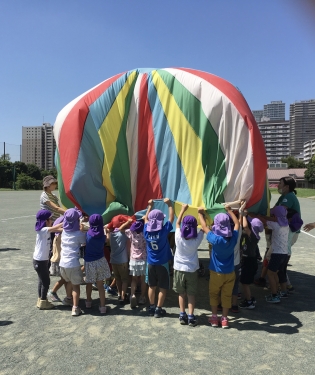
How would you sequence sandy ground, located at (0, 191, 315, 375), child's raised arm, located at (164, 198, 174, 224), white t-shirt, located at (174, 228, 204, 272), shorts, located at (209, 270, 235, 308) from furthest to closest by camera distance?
child's raised arm, located at (164, 198, 174, 224) < white t-shirt, located at (174, 228, 204, 272) < shorts, located at (209, 270, 235, 308) < sandy ground, located at (0, 191, 315, 375)

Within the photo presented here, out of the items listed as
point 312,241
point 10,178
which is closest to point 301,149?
point 10,178

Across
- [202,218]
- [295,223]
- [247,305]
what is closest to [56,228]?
[202,218]

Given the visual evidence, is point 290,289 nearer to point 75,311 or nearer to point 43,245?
point 75,311

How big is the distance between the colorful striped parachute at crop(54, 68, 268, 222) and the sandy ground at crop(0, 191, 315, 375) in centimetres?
153

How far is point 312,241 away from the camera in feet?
38.7

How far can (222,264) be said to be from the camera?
15.8ft

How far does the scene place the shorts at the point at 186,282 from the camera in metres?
4.91

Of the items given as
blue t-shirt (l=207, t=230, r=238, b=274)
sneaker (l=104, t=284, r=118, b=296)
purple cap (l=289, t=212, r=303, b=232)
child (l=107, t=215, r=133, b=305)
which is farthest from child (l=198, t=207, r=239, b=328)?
sneaker (l=104, t=284, r=118, b=296)

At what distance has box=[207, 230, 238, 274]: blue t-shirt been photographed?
4.75m

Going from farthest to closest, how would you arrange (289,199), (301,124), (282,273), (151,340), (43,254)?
1. (301,124)
2. (289,199)
3. (282,273)
4. (43,254)
5. (151,340)

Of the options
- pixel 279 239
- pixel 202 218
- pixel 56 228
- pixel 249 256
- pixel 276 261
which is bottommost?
pixel 276 261

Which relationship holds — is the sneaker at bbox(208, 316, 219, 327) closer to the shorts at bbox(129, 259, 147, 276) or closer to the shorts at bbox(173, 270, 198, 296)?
the shorts at bbox(173, 270, 198, 296)

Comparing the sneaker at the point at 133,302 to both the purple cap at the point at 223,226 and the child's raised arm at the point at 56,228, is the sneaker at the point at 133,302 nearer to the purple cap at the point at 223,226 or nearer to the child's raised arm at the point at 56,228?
the child's raised arm at the point at 56,228

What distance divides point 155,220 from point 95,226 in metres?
0.84
